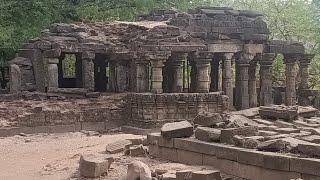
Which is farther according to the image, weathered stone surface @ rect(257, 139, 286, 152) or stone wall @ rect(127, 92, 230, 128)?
stone wall @ rect(127, 92, 230, 128)

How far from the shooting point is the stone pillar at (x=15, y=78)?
19781 millimetres

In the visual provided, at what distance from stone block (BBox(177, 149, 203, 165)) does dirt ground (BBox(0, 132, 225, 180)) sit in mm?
200

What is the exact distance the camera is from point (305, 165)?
7.55 meters

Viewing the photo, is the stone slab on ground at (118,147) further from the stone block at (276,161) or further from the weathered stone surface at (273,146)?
the stone block at (276,161)

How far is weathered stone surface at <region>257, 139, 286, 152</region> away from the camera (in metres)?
8.27

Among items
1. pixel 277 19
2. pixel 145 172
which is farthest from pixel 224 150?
pixel 277 19

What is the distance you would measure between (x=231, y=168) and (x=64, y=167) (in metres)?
3.83

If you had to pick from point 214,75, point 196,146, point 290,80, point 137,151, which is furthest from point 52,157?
point 290,80

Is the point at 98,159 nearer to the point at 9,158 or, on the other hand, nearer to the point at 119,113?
the point at 9,158

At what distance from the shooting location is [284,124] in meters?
10.4

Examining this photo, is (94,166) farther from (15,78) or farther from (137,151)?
(15,78)

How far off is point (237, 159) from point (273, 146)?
0.63 metres

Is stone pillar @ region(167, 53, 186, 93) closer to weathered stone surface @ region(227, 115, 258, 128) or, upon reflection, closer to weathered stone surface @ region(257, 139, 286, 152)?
weathered stone surface @ region(227, 115, 258, 128)

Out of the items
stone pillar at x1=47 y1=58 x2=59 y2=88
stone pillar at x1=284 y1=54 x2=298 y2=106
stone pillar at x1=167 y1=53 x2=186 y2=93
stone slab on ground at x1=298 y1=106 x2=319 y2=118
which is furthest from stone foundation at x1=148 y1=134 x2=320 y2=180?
stone pillar at x1=284 y1=54 x2=298 y2=106
